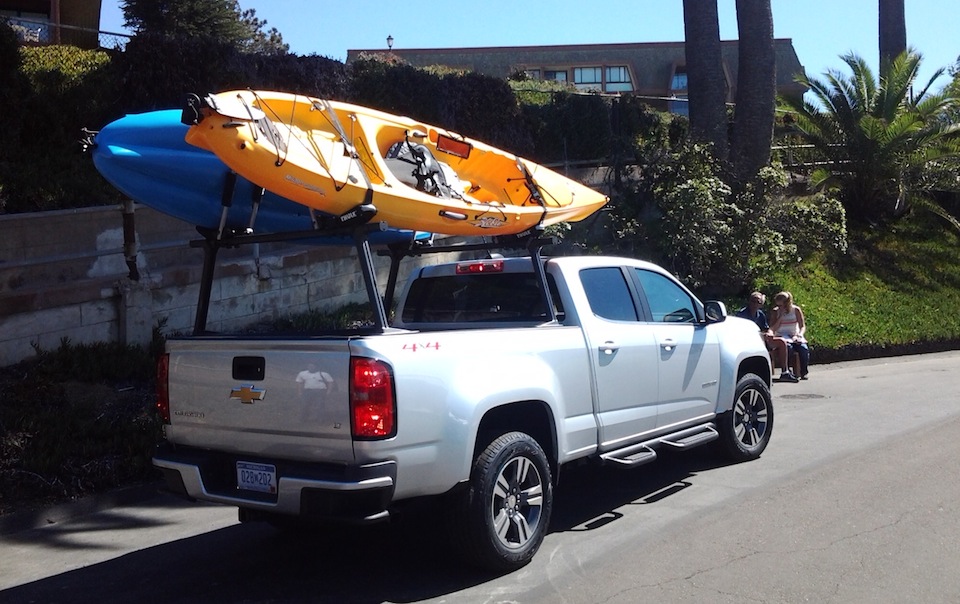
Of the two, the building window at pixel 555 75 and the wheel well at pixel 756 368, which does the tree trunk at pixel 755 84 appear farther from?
the building window at pixel 555 75

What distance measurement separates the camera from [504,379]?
5629 millimetres

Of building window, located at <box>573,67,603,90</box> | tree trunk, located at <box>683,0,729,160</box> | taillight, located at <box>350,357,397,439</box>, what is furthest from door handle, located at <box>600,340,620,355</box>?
building window, located at <box>573,67,603,90</box>

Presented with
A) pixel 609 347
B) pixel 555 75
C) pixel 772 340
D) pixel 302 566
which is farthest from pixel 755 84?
pixel 555 75

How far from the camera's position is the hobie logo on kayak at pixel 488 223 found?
6273mm

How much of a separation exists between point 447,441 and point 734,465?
405 cm

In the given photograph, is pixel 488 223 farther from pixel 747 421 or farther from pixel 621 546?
pixel 747 421

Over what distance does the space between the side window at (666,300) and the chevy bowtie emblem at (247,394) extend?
3458 mm

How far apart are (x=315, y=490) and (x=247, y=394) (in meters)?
0.75

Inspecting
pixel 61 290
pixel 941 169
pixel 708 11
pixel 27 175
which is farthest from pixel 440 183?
pixel 941 169

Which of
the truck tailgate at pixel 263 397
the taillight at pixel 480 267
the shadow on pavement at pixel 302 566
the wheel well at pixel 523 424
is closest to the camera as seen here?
the truck tailgate at pixel 263 397

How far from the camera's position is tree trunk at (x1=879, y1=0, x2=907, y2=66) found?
86.3 ft

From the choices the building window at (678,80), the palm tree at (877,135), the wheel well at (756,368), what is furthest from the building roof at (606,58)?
the wheel well at (756,368)

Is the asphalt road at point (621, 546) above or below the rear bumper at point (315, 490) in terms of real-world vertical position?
below

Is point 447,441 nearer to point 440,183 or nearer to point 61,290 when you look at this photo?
point 440,183
